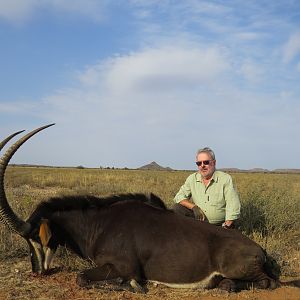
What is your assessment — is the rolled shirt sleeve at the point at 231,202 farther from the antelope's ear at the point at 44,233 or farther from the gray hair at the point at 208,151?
the antelope's ear at the point at 44,233

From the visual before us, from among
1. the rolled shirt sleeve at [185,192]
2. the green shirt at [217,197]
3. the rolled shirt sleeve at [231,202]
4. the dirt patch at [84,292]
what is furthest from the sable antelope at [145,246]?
the rolled shirt sleeve at [185,192]

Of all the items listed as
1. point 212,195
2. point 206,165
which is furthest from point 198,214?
point 206,165

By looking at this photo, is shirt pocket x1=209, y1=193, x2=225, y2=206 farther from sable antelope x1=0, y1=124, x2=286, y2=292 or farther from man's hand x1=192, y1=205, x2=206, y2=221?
sable antelope x1=0, y1=124, x2=286, y2=292

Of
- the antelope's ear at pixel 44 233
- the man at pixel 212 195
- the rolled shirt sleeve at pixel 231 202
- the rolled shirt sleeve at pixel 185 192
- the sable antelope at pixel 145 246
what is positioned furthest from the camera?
the rolled shirt sleeve at pixel 185 192

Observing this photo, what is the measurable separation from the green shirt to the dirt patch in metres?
1.43

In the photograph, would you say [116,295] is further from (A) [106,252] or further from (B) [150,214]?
(B) [150,214]

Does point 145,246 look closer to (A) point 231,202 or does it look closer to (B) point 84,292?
(B) point 84,292

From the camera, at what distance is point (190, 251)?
5.60 meters

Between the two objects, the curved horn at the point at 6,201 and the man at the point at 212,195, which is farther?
the man at the point at 212,195

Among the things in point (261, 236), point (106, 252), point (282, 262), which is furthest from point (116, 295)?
point (261, 236)

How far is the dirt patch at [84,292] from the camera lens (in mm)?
5395

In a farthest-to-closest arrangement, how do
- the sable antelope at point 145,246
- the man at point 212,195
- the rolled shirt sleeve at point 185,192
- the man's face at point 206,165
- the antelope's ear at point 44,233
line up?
the rolled shirt sleeve at point 185,192 → the man's face at point 206,165 → the man at point 212,195 → the antelope's ear at point 44,233 → the sable antelope at point 145,246

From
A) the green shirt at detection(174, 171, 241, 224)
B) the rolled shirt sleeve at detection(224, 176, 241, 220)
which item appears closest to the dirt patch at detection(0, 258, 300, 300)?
the rolled shirt sleeve at detection(224, 176, 241, 220)

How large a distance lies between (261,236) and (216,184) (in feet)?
7.56
